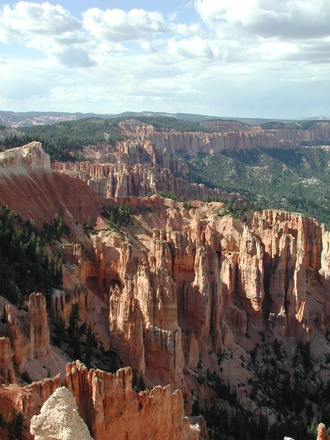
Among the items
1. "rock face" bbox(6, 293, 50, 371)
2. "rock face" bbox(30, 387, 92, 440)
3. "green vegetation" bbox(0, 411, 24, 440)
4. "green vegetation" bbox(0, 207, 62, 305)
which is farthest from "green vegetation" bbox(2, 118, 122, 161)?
"rock face" bbox(30, 387, 92, 440)

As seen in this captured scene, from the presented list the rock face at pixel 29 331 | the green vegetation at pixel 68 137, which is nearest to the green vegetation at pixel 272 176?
the green vegetation at pixel 68 137

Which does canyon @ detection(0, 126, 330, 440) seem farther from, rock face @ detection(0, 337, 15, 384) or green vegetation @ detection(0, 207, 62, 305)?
green vegetation @ detection(0, 207, 62, 305)

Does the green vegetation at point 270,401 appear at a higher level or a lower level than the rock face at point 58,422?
lower

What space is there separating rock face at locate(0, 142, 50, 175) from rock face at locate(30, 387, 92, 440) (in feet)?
154

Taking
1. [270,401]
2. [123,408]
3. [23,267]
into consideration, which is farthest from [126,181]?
[123,408]

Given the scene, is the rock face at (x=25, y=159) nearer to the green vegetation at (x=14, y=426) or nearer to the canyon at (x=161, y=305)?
the canyon at (x=161, y=305)

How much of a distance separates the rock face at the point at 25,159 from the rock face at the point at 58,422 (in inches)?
1849

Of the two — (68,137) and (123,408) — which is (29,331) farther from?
(68,137)

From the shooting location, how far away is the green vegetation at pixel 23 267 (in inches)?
1152

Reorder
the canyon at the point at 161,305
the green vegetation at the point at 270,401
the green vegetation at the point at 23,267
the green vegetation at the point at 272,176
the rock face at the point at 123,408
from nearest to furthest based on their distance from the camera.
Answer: the rock face at the point at 123,408
the canyon at the point at 161,305
the green vegetation at the point at 23,267
the green vegetation at the point at 270,401
the green vegetation at the point at 272,176

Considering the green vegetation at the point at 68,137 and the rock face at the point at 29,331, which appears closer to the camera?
the rock face at the point at 29,331

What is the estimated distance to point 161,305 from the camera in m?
32.9

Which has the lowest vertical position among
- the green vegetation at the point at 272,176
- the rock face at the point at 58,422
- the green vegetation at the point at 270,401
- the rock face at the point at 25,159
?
the green vegetation at the point at 270,401

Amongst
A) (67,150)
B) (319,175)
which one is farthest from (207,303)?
(319,175)
